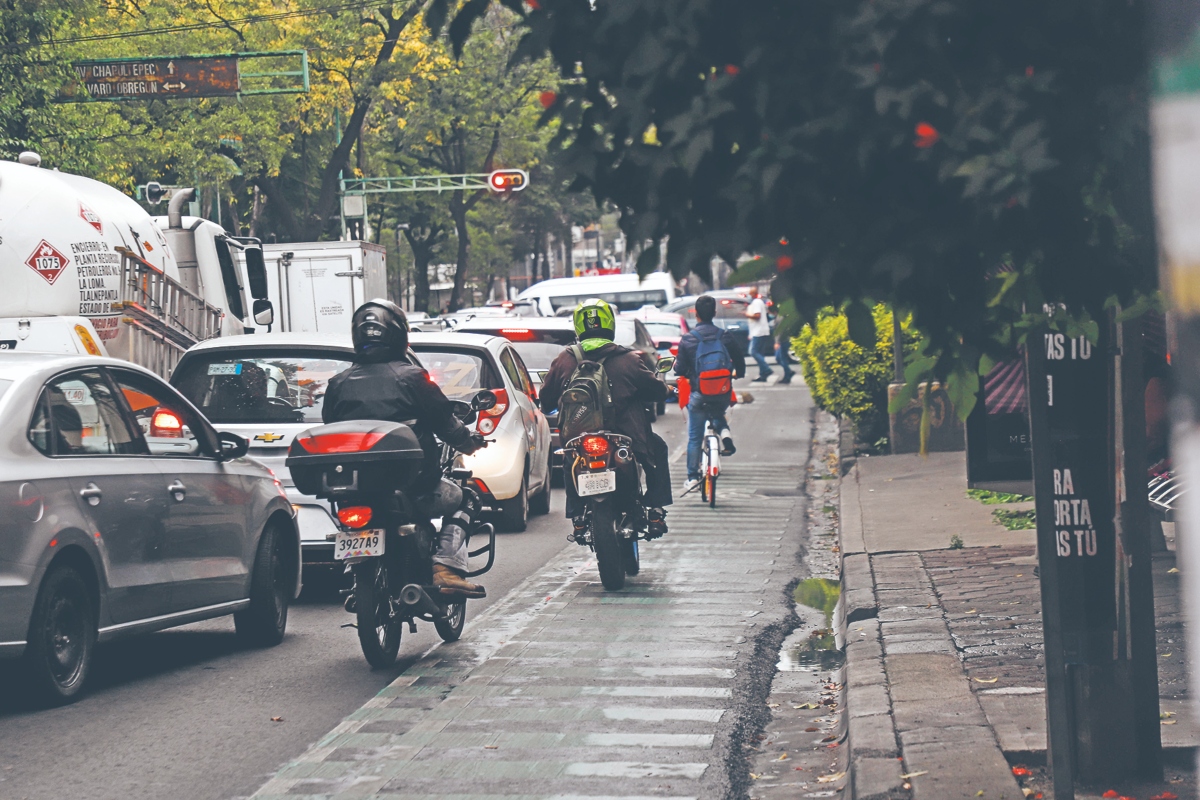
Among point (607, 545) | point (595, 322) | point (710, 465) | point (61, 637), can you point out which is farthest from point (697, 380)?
point (61, 637)

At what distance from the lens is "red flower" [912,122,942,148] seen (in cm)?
303

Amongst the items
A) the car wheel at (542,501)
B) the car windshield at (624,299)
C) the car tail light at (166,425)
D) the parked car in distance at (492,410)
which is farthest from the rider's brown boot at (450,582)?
the car windshield at (624,299)

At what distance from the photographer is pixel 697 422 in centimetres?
1423

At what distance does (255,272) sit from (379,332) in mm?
12565

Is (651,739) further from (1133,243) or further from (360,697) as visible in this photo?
(1133,243)

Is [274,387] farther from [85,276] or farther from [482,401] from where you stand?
[85,276]

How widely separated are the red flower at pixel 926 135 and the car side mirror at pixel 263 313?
1567 centimetres

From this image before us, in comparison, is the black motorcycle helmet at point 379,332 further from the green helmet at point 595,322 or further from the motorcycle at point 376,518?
the green helmet at point 595,322

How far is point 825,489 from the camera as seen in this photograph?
15539 mm

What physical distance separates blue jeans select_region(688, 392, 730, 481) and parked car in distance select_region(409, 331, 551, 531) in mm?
2047

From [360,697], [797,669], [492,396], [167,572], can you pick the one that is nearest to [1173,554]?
[797,669]

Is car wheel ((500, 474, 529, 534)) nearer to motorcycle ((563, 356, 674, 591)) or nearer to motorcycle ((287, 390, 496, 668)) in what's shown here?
motorcycle ((563, 356, 674, 591))

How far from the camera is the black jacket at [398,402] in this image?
7500 mm

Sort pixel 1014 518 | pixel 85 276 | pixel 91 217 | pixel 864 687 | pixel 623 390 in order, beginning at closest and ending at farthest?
1. pixel 864 687
2. pixel 623 390
3. pixel 1014 518
4. pixel 85 276
5. pixel 91 217
